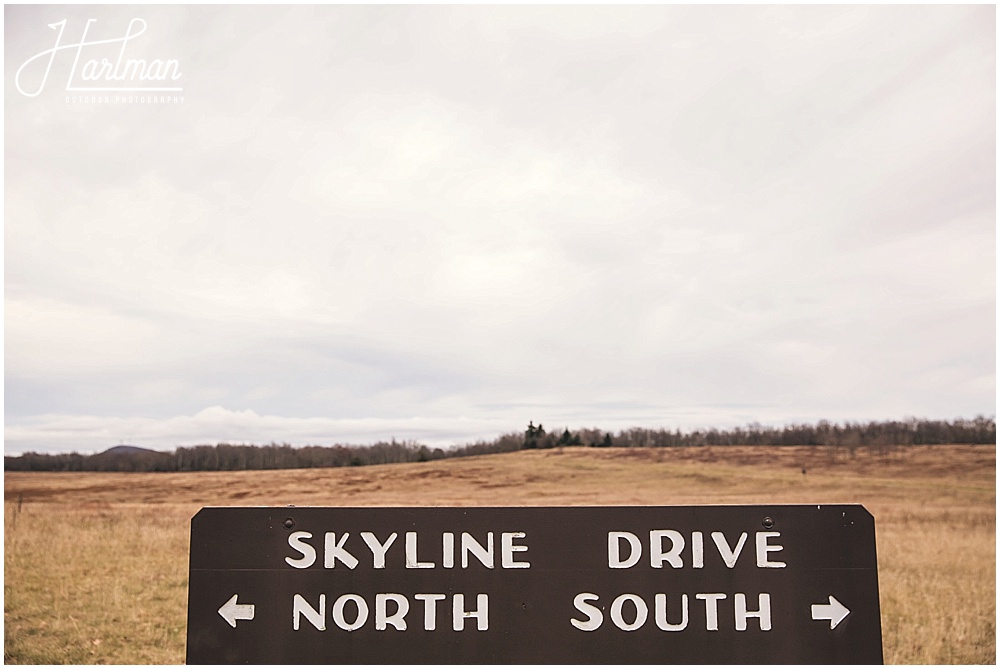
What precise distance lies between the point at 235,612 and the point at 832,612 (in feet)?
8.25

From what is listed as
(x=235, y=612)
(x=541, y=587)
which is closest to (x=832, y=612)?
(x=541, y=587)

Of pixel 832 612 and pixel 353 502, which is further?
pixel 353 502

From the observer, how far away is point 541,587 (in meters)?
2.88

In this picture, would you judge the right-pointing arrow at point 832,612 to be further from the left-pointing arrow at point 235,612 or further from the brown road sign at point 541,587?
the left-pointing arrow at point 235,612

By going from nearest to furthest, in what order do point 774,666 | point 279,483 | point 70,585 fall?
1. point 774,666
2. point 70,585
3. point 279,483

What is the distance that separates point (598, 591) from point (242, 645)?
1524mm

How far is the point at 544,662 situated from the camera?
9.26 feet

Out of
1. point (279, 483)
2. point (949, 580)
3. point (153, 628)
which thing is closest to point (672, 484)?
point (949, 580)

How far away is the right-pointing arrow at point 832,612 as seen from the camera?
281cm

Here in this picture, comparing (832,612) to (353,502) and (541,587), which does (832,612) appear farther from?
(353,502)

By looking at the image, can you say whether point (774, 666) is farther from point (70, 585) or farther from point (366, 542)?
point (70, 585)

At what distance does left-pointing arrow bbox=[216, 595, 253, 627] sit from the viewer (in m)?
2.85

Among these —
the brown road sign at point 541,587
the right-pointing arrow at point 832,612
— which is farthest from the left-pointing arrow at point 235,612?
the right-pointing arrow at point 832,612

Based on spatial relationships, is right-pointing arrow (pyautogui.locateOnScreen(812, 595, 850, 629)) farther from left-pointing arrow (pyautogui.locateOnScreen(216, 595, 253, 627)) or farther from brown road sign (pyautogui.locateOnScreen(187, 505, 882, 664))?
left-pointing arrow (pyautogui.locateOnScreen(216, 595, 253, 627))
